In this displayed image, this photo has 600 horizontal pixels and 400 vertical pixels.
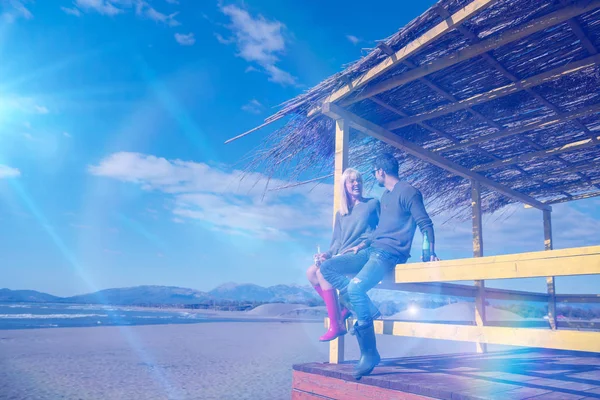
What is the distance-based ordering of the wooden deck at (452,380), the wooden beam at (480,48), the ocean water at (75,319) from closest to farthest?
the wooden deck at (452,380), the wooden beam at (480,48), the ocean water at (75,319)

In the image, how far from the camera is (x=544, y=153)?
5.61 m

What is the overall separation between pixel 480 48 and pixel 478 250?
10.6ft

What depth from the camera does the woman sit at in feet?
12.3

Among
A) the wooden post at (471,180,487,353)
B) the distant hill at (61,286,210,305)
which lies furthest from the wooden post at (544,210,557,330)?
the distant hill at (61,286,210,305)

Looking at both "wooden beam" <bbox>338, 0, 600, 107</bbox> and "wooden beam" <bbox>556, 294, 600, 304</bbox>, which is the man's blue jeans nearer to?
"wooden beam" <bbox>338, 0, 600, 107</bbox>

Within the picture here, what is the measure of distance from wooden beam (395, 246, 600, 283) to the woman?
0.56m

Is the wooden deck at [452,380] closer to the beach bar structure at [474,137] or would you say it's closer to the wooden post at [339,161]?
the beach bar structure at [474,137]

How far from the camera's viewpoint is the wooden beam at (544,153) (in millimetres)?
5309

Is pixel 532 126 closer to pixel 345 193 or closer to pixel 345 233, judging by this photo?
pixel 345 193

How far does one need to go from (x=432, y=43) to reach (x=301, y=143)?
1900 mm

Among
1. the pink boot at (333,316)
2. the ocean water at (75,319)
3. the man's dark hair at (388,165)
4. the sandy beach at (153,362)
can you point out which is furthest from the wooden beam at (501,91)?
the ocean water at (75,319)

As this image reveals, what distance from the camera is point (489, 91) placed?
14.3 ft

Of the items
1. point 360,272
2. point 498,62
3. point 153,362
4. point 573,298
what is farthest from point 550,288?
point 153,362

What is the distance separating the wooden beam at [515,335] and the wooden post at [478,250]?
268 cm
